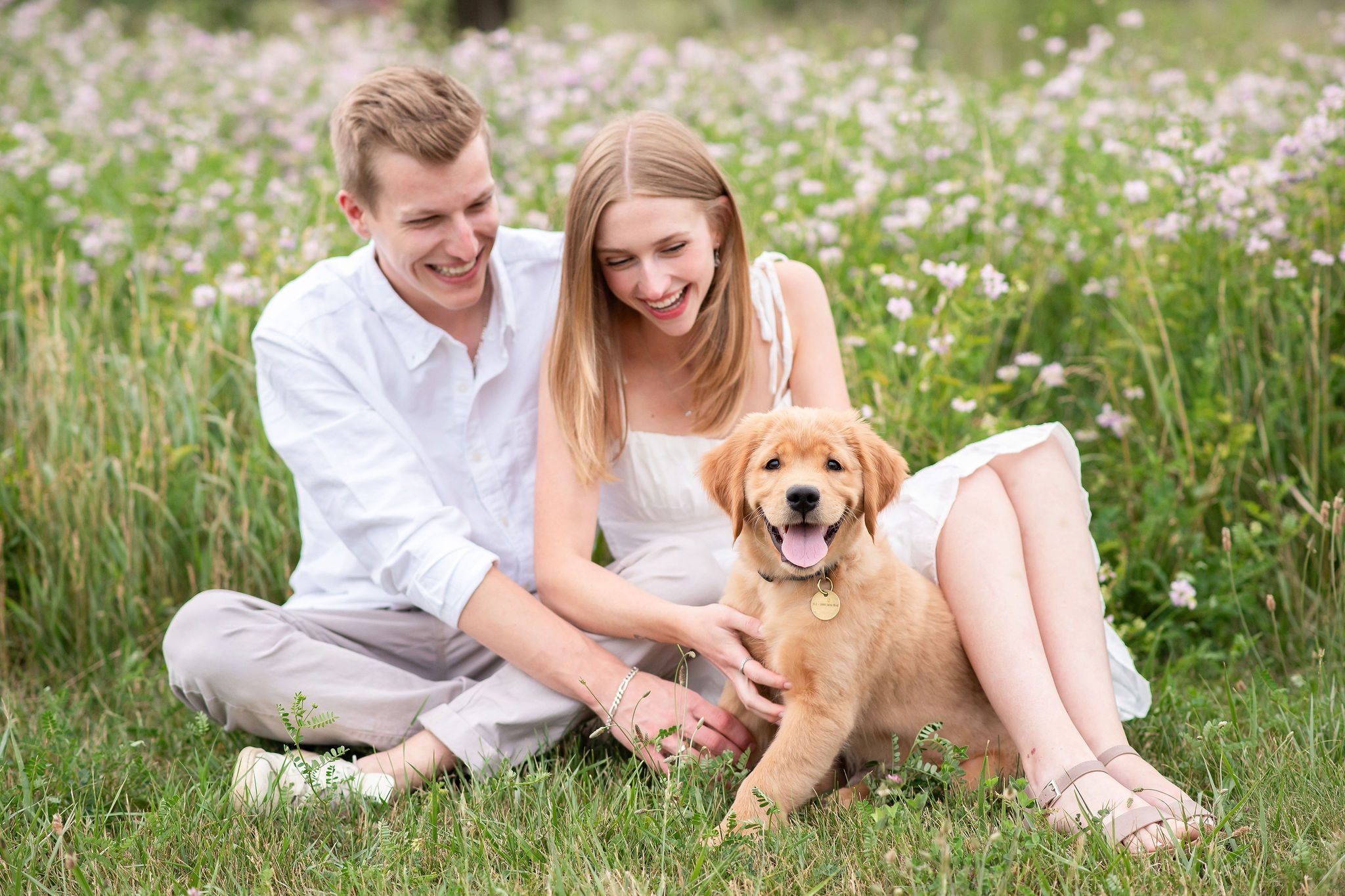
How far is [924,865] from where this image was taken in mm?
1992

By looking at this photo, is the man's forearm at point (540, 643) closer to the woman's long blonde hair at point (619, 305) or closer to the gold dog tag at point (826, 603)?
the woman's long blonde hair at point (619, 305)

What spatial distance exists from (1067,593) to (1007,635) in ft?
0.73

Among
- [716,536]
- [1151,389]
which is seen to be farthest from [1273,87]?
[716,536]

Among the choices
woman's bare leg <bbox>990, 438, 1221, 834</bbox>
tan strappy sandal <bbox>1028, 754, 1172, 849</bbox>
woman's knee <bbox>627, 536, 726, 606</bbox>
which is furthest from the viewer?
woman's knee <bbox>627, 536, 726, 606</bbox>

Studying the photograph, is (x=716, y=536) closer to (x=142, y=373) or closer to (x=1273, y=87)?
(x=142, y=373)

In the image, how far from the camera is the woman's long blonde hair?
8.96ft

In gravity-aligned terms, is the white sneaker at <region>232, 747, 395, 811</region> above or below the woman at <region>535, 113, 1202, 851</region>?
below

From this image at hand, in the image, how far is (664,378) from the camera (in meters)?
3.13

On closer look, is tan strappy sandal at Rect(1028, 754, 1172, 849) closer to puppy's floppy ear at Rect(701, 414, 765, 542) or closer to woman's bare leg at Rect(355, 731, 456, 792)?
puppy's floppy ear at Rect(701, 414, 765, 542)

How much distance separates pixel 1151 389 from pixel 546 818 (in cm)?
259

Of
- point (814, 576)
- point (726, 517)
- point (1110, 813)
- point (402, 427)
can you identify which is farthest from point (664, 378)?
point (1110, 813)

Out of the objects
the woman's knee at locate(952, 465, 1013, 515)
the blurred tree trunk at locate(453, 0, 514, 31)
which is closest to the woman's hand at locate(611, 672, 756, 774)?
the woman's knee at locate(952, 465, 1013, 515)

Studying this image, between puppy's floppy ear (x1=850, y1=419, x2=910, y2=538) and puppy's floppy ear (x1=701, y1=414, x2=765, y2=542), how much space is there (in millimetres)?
219

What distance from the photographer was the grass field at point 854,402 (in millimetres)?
2248
